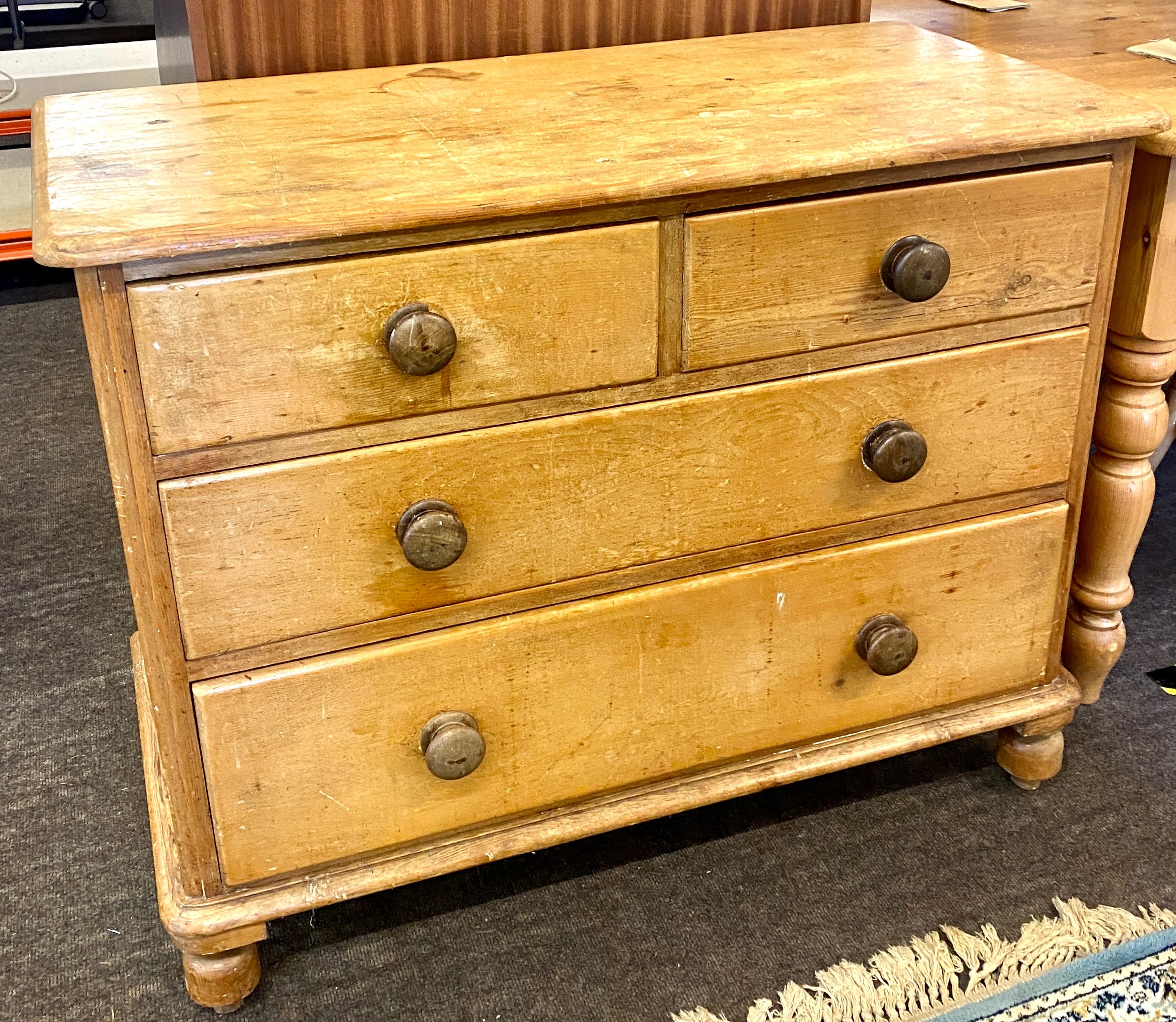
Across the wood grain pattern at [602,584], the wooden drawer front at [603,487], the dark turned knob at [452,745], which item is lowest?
the dark turned knob at [452,745]

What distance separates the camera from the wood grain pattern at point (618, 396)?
0.90 meters

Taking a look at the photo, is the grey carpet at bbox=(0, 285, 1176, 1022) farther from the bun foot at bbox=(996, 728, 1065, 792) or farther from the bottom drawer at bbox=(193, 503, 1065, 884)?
the bottom drawer at bbox=(193, 503, 1065, 884)

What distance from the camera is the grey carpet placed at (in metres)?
1.12

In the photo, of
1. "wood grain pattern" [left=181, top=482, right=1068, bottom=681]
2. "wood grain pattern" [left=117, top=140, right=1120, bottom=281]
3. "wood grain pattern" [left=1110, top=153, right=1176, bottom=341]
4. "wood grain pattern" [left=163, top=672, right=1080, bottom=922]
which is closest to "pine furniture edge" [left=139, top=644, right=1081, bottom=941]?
"wood grain pattern" [left=163, top=672, right=1080, bottom=922]

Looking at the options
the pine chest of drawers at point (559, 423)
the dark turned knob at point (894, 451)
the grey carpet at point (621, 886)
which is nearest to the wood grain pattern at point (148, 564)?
the pine chest of drawers at point (559, 423)

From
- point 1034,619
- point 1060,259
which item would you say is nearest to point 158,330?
point 1060,259

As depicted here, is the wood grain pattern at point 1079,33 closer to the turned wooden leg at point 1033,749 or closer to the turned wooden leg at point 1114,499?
the turned wooden leg at point 1114,499

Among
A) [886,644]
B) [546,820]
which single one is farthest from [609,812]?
[886,644]

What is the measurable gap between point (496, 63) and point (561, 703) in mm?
619

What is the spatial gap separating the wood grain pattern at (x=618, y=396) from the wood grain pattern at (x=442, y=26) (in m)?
0.46

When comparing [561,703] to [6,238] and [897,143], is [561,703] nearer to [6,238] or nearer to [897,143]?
[897,143]

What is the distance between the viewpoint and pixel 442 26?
124cm

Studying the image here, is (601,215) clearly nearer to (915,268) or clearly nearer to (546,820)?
(915,268)

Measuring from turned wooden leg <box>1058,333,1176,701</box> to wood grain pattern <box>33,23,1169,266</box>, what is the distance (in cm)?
27
